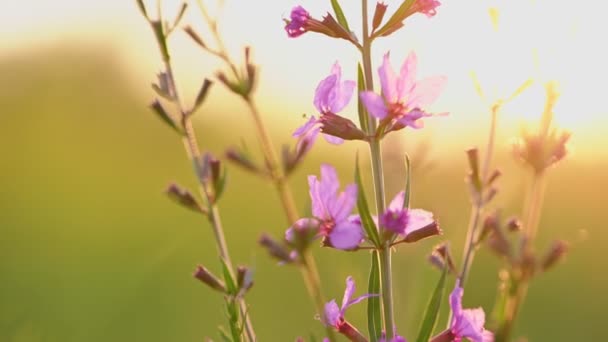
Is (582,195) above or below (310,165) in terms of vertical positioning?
below

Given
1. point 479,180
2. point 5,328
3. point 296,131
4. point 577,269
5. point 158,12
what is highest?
point 158,12

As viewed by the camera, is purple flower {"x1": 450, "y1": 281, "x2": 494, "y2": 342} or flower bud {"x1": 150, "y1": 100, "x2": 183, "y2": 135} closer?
purple flower {"x1": 450, "y1": 281, "x2": 494, "y2": 342}

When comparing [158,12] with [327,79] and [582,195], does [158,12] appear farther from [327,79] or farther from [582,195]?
[582,195]

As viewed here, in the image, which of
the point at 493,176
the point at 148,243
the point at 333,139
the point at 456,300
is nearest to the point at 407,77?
the point at 333,139

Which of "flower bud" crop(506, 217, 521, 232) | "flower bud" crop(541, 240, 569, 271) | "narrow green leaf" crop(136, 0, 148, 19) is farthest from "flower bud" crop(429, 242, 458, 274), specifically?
"narrow green leaf" crop(136, 0, 148, 19)

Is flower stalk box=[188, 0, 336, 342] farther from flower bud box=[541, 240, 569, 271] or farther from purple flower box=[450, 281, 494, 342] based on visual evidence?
flower bud box=[541, 240, 569, 271]

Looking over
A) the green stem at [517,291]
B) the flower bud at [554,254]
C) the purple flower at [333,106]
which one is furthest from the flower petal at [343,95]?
the flower bud at [554,254]

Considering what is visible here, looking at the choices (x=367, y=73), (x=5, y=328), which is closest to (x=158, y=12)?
(x=367, y=73)
